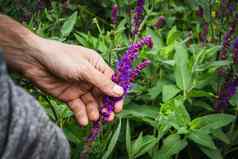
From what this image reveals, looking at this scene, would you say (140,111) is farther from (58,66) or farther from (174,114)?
(58,66)

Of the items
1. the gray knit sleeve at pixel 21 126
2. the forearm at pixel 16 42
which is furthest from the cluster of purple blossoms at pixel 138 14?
the gray knit sleeve at pixel 21 126

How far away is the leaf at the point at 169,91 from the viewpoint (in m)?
1.93

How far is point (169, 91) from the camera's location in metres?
1.99

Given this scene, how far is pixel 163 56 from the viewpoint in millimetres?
2303

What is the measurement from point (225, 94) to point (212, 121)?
0.14 meters

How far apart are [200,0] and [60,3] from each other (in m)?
1.04

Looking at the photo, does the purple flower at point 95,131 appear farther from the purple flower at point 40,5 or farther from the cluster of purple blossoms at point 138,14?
the purple flower at point 40,5

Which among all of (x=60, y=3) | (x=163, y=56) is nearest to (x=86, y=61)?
(x=163, y=56)

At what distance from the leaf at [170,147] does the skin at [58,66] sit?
0.30 metres

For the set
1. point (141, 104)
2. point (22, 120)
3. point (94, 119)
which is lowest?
point (141, 104)

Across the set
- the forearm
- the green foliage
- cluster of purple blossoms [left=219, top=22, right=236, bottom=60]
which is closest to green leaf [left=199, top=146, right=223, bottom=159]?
the green foliage

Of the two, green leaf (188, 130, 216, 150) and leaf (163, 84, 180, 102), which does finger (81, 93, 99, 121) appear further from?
green leaf (188, 130, 216, 150)

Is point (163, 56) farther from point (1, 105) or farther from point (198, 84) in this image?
point (1, 105)

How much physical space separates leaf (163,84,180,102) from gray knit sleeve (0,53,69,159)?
1.13m
